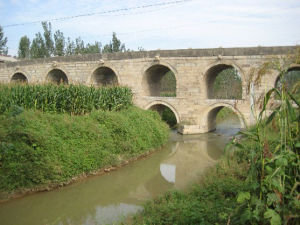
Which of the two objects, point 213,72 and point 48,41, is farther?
point 48,41

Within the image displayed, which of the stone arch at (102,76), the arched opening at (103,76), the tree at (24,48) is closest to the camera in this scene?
the stone arch at (102,76)

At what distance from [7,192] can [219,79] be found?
22994 mm

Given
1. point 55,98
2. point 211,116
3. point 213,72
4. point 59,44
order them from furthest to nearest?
point 59,44 < point 211,116 < point 213,72 < point 55,98

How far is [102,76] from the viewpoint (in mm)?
18078

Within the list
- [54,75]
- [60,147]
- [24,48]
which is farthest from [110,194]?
[24,48]

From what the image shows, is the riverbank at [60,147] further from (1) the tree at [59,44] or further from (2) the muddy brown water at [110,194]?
(1) the tree at [59,44]

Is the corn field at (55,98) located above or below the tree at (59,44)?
below

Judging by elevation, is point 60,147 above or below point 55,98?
below

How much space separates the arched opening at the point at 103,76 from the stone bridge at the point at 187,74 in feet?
0.20

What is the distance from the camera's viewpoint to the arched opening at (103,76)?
17.3 metres

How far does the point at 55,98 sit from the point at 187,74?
6975 millimetres

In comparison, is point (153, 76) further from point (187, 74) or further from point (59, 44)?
point (59, 44)

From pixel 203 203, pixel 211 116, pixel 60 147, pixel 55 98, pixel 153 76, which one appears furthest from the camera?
pixel 153 76

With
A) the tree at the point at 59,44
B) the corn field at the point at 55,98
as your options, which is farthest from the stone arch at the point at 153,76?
the tree at the point at 59,44
